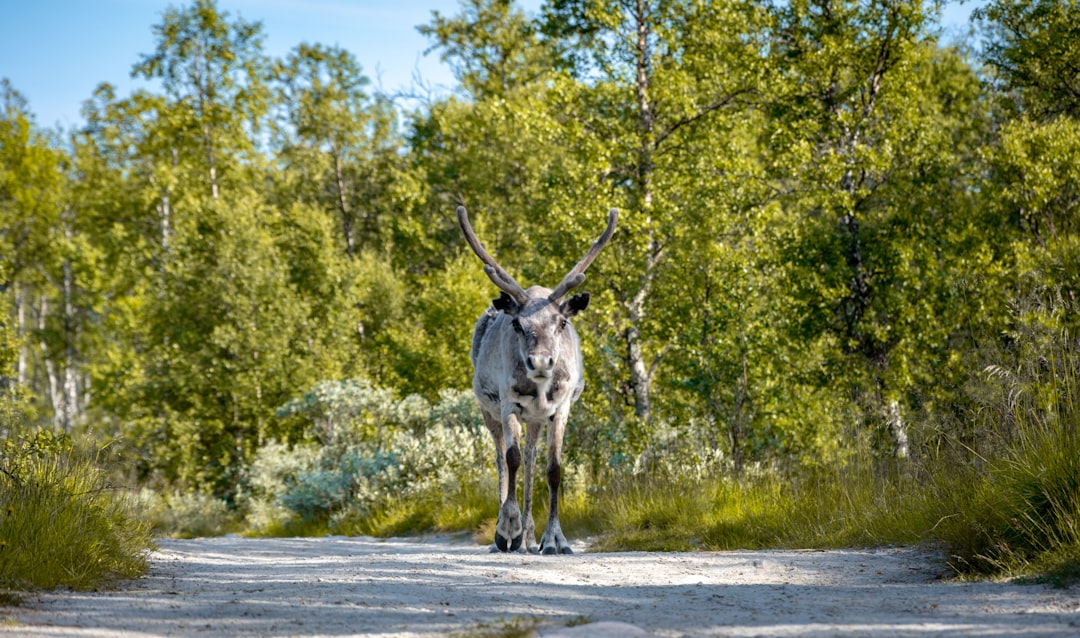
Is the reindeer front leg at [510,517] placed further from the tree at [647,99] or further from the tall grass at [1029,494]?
the tree at [647,99]

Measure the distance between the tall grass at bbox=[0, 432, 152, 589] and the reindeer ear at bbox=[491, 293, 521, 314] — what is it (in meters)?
3.95

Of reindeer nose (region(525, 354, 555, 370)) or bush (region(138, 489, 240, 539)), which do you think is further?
bush (region(138, 489, 240, 539))

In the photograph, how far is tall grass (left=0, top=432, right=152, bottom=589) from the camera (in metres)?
Answer: 6.69

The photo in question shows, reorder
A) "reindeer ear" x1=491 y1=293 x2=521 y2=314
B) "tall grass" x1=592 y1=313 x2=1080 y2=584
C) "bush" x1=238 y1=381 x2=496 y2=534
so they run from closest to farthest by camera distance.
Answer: "tall grass" x1=592 y1=313 x2=1080 y2=584
"reindeer ear" x1=491 y1=293 x2=521 y2=314
"bush" x1=238 y1=381 x2=496 y2=534

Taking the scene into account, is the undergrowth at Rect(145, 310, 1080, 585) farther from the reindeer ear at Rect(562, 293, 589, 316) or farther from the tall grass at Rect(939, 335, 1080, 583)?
the reindeer ear at Rect(562, 293, 589, 316)

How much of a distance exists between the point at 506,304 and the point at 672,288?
10.2 meters

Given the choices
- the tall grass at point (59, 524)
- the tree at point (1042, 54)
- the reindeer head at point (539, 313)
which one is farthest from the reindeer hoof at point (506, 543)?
the tree at point (1042, 54)

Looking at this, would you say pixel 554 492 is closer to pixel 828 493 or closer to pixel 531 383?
pixel 531 383

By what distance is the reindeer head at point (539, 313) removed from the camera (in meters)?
9.56

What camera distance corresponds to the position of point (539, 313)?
32.9ft

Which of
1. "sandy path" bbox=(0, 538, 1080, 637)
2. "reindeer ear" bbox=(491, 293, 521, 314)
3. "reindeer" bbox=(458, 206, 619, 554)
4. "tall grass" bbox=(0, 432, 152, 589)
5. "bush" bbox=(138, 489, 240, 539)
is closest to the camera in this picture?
"sandy path" bbox=(0, 538, 1080, 637)

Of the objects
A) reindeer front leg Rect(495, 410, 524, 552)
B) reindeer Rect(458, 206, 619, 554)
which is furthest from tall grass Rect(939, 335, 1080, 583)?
reindeer front leg Rect(495, 410, 524, 552)

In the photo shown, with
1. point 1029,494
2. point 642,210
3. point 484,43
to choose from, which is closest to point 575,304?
point 1029,494

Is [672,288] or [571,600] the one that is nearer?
[571,600]
